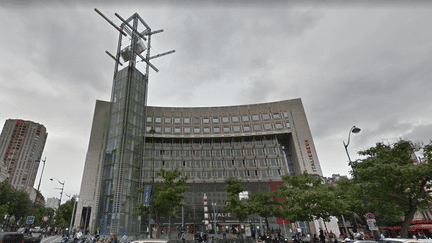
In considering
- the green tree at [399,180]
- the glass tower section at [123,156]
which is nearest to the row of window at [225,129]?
the glass tower section at [123,156]

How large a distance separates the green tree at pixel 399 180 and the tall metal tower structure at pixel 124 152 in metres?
37.1

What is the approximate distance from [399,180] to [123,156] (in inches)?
1663

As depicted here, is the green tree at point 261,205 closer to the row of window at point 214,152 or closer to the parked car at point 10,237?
the row of window at point 214,152

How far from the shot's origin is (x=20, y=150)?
15012 cm

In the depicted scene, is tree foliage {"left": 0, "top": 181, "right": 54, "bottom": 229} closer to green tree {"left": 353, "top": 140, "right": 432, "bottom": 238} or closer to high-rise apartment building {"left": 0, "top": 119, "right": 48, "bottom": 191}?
green tree {"left": 353, "top": 140, "right": 432, "bottom": 238}

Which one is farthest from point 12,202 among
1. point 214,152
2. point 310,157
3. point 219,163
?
point 310,157

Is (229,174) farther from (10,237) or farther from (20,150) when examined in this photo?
(20,150)

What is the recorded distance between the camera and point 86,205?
54562 mm

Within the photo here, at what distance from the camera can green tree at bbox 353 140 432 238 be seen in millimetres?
18531

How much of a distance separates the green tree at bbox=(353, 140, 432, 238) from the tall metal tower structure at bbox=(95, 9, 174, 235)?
3710cm

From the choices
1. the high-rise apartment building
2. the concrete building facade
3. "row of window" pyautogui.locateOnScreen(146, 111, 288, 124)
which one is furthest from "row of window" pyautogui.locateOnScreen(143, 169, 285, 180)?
the high-rise apartment building

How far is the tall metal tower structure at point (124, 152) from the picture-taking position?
39.5 m

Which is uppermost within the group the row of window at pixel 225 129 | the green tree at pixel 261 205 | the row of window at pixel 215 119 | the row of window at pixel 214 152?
the row of window at pixel 215 119

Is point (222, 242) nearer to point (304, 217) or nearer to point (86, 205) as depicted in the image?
point (304, 217)
